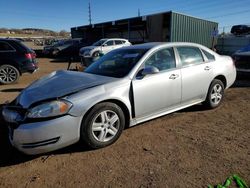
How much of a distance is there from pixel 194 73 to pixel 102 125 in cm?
223

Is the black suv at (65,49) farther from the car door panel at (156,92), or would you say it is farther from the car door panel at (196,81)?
the car door panel at (156,92)

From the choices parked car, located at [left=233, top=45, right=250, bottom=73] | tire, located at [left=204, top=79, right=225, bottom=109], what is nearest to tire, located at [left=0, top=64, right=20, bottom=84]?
tire, located at [left=204, top=79, right=225, bottom=109]

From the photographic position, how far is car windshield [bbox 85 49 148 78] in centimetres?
440

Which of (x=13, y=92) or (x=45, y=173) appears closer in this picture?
(x=45, y=173)

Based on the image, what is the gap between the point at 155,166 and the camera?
132 inches

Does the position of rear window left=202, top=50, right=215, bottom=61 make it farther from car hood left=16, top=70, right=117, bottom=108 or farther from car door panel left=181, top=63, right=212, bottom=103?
car hood left=16, top=70, right=117, bottom=108

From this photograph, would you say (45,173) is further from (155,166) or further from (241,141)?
(241,141)

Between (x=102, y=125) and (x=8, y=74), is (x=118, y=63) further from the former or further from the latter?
(x=8, y=74)

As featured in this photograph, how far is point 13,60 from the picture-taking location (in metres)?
9.37

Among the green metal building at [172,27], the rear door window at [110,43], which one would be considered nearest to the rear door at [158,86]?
the rear door window at [110,43]

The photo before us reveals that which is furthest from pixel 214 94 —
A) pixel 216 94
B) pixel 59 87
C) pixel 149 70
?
pixel 59 87

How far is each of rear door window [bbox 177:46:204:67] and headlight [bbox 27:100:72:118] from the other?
8.15ft

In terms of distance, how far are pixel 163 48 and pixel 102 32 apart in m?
29.6

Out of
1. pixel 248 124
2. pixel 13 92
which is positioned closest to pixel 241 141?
pixel 248 124
